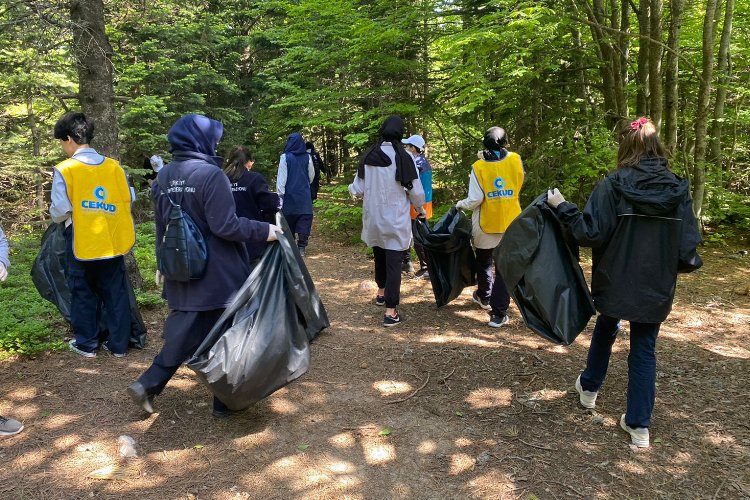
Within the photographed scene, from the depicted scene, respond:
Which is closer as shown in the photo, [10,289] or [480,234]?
[480,234]

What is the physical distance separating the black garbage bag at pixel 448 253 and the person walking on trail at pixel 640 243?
221cm

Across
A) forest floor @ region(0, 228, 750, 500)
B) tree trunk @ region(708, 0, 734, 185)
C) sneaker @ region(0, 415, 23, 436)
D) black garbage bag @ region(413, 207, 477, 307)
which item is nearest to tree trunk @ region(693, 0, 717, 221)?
tree trunk @ region(708, 0, 734, 185)

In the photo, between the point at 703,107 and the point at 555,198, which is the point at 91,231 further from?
the point at 703,107

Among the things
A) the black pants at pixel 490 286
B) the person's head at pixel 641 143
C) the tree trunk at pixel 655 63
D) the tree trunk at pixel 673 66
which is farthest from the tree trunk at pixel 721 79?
the person's head at pixel 641 143

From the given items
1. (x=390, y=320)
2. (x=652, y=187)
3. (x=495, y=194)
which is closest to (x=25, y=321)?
(x=390, y=320)

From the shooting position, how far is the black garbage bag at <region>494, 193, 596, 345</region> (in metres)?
3.27

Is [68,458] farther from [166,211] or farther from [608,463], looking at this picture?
[608,463]

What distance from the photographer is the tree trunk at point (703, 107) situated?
6738 millimetres

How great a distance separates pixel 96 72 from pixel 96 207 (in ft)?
6.03

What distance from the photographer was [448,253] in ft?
17.7

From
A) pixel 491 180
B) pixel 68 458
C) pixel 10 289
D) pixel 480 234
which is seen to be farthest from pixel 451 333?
pixel 10 289

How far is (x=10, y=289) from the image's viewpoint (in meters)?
6.04

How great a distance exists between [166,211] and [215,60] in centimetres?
1230

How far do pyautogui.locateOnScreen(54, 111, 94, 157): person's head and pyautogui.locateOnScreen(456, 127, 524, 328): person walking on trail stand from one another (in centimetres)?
342
